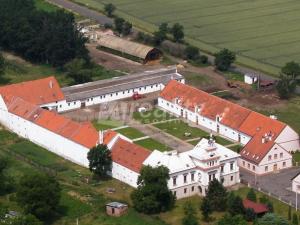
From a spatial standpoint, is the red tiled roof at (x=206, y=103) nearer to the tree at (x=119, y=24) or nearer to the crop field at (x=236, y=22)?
the crop field at (x=236, y=22)

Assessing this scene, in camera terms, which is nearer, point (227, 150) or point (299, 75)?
point (227, 150)

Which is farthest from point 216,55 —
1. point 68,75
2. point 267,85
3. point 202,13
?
point 202,13

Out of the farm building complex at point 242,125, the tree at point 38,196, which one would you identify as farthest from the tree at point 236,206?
the tree at point 38,196

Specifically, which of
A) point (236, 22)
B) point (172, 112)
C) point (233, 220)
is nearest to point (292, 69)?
point (172, 112)

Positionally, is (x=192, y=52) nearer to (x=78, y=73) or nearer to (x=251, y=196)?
(x=78, y=73)

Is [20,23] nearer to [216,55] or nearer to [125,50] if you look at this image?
[125,50]

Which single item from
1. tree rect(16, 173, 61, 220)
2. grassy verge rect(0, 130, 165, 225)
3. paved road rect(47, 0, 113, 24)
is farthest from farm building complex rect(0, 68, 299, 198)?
paved road rect(47, 0, 113, 24)
